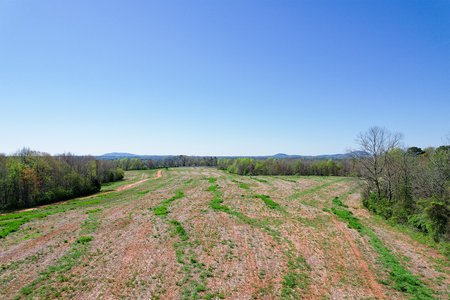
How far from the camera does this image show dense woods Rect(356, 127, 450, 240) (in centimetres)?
1830

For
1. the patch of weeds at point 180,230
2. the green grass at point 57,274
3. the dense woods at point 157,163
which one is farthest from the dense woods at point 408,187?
the dense woods at point 157,163

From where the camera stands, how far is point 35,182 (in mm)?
41062

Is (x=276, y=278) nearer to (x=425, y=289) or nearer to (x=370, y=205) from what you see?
(x=425, y=289)

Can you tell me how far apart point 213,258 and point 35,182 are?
42445 mm

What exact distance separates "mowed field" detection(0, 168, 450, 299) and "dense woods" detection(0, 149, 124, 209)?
20.6 meters

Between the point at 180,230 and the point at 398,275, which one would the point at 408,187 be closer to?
the point at 398,275

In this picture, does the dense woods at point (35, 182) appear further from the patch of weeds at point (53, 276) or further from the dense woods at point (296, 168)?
the dense woods at point (296, 168)

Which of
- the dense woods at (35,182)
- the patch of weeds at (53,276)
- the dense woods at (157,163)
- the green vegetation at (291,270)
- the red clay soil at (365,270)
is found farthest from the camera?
the dense woods at (157,163)

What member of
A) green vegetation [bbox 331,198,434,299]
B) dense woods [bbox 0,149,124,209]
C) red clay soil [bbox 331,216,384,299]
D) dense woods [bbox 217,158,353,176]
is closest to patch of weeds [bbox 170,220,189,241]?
red clay soil [bbox 331,216,384,299]

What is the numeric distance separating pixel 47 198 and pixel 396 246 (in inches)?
1932

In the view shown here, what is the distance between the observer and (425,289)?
1155 cm

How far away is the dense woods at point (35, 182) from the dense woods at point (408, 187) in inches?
1993

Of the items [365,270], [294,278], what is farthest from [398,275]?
[294,278]

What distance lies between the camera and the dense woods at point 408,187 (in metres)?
18.3
